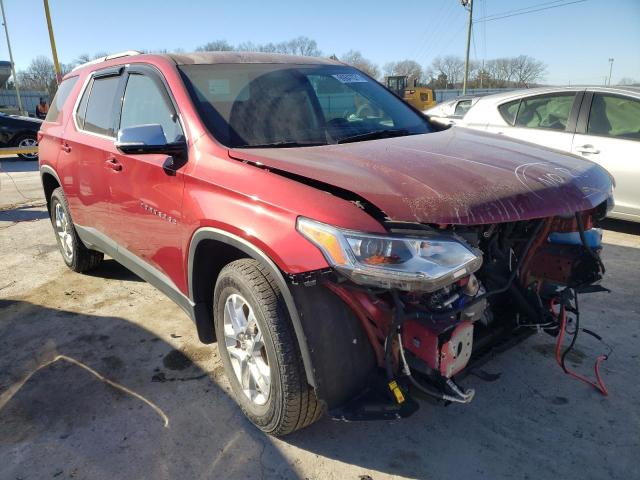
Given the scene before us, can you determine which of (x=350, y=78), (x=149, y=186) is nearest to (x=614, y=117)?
(x=350, y=78)

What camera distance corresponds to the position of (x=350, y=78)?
356 centimetres

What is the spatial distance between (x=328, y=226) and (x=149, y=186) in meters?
1.46

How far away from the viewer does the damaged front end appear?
1806mm

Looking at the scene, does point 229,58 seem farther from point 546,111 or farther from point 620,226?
point 620,226

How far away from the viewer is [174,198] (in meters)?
2.63

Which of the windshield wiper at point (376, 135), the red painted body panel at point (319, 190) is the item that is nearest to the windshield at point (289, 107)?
the windshield wiper at point (376, 135)

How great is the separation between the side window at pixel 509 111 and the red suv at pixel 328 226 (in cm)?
312

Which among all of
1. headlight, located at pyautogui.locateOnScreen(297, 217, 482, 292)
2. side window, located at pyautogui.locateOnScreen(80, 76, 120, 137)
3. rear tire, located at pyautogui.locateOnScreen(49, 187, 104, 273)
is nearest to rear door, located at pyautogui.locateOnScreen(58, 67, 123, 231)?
side window, located at pyautogui.locateOnScreen(80, 76, 120, 137)

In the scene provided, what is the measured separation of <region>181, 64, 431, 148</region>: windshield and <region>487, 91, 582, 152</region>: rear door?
2870 millimetres

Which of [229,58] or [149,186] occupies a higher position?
[229,58]

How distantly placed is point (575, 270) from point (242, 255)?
5.66 ft

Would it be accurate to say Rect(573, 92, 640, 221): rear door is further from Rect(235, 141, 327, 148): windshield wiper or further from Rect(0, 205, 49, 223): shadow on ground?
Rect(0, 205, 49, 223): shadow on ground

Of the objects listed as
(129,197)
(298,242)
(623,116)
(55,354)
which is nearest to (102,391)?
(55,354)

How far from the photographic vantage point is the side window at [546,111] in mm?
5645
